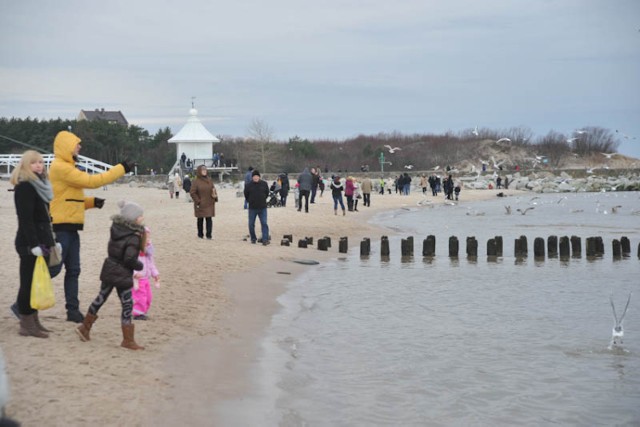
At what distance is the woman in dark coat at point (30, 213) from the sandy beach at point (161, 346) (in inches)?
30.4

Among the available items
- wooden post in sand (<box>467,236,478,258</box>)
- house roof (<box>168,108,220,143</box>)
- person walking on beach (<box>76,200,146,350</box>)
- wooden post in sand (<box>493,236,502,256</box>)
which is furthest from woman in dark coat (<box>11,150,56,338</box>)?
house roof (<box>168,108,220,143</box>)

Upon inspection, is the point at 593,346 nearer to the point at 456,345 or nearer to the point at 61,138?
the point at 456,345

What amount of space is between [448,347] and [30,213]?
19.9ft

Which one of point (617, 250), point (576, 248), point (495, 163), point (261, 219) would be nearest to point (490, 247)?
point (576, 248)

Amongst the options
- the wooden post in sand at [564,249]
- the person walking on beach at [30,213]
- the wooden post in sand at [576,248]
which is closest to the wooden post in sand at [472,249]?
the wooden post in sand at [564,249]

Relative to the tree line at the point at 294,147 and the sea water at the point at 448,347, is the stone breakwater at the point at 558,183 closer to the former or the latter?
the tree line at the point at 294,147

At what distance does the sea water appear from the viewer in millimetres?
8812

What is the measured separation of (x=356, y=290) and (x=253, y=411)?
353 inches

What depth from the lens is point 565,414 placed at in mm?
8883

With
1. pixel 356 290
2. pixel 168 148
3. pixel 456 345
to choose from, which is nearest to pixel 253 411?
pixel 456 345

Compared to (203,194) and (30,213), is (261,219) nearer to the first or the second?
(203,194)

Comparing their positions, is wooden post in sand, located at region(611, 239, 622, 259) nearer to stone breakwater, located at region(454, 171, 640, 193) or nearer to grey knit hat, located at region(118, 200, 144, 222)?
grey knit hat, located at region(118, 200, 144, 222)

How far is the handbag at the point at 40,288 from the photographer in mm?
8578

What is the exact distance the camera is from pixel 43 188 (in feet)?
28.2
